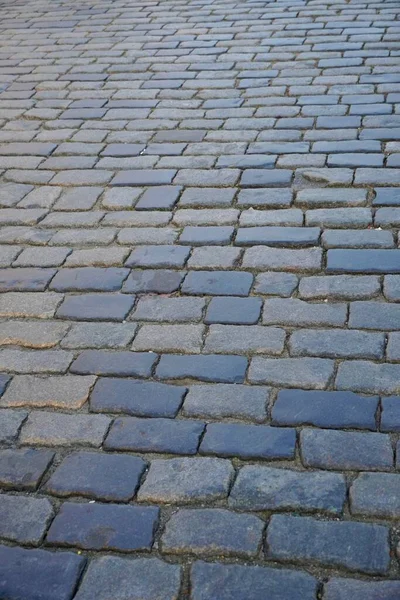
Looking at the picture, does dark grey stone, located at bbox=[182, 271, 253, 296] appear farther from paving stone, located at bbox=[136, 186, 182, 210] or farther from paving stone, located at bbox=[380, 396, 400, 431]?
paving stone, located at bbox=[380, 396, 400, 431]

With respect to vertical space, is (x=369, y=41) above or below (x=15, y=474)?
below

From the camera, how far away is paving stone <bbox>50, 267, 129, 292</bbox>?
3.81 metres

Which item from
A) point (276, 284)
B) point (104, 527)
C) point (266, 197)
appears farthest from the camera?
point (266, 197)

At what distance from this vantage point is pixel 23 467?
2.77m

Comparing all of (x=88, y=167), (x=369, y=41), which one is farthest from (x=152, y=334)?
(x=369, y=41)

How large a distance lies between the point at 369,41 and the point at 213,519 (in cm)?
528

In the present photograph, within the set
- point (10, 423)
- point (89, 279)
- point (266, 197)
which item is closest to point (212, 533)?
point (10, 423)

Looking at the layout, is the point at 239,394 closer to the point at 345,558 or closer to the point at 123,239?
the point at 345,558

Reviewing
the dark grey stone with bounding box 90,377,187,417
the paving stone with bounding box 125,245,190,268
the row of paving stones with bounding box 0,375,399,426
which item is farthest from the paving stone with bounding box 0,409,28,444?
the paving stone with bounding box 125,245,190,268

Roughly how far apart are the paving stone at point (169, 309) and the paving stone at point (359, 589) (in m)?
1.47

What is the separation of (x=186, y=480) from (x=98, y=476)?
0.28 meters

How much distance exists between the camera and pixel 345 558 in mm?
2320

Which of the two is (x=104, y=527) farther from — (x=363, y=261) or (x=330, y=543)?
(x=363, y=261)

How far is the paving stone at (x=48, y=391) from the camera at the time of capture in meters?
3.06
